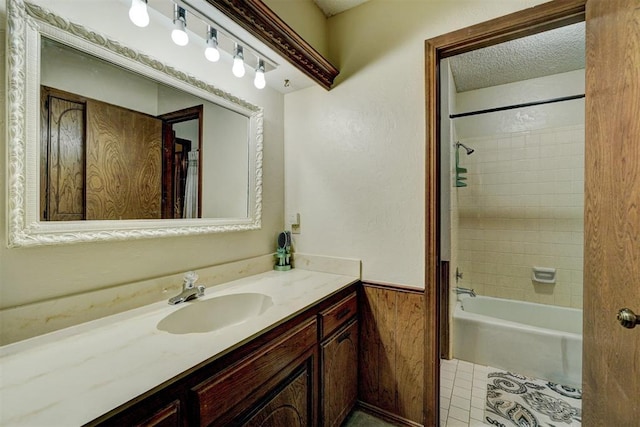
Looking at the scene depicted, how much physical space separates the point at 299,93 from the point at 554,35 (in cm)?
173

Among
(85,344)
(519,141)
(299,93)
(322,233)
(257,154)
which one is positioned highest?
(299,93)

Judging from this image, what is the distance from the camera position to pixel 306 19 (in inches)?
63.9

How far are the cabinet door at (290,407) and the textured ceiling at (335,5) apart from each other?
201 cm

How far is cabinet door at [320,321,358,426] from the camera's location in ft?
4.19

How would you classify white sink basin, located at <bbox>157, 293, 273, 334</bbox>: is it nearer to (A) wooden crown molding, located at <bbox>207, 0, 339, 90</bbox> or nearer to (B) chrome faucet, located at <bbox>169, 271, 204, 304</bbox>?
(B) chrome faucet, located at <bbox>169, 271, 204, 304</bbox>

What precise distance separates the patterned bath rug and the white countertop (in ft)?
4.82

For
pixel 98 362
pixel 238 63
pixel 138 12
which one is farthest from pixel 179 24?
pixel 98 362

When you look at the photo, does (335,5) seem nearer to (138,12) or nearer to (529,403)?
(138,12)

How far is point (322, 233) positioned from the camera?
1.77 metres

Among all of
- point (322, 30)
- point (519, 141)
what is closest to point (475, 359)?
point (519, 141)

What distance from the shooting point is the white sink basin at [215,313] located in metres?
1.12

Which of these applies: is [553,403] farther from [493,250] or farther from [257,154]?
[257,154]

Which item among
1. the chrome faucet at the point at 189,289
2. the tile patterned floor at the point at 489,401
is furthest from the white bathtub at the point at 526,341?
the chrome faucet at the point at 189,289

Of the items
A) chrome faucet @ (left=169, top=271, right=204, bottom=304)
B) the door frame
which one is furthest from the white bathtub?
chrome faucet @ (left=169, top=271, right=204, bottom=304)
